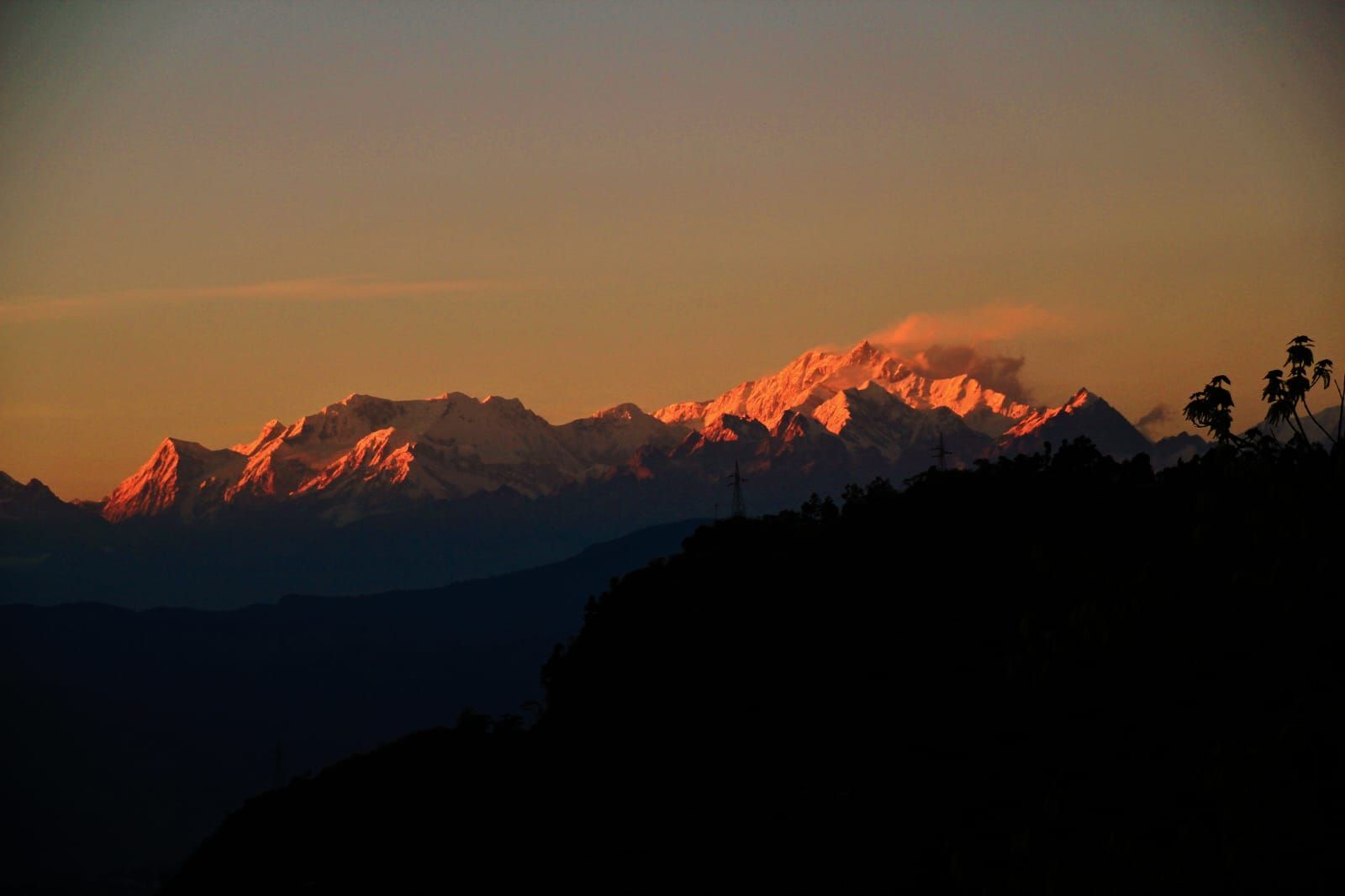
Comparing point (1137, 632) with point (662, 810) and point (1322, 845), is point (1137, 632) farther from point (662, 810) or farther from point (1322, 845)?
point (662, 810)

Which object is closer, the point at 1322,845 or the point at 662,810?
the point at 1322,845

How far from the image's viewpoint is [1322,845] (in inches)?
2219

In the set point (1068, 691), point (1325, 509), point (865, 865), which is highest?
point (1325, 509)

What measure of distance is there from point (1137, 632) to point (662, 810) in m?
27.9

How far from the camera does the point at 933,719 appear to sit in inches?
3332

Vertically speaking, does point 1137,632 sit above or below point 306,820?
above

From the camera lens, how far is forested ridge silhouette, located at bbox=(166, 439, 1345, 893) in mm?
62375

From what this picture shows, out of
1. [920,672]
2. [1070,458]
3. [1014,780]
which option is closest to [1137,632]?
[1014,780]

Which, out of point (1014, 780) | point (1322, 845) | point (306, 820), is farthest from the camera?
point (306, 820)

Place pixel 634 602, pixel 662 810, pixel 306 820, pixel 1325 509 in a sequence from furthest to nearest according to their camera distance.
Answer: pixel 634 602 < pixel 306 820 < pixel 662 810 < pixel 1325 509

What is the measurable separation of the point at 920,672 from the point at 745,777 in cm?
921

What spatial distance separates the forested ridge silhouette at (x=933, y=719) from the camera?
6238 cm

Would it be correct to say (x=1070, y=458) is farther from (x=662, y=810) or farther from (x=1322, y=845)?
(x=1322, y=845)

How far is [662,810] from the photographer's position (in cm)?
8931
